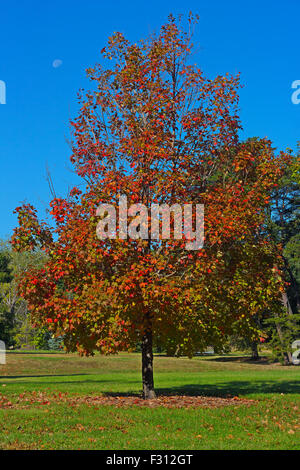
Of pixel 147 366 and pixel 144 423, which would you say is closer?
pixel 144 423

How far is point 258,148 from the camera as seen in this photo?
16406 millimetres

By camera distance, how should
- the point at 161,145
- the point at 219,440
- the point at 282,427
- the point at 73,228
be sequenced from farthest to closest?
1. the point at 161,145
2. the point at 73,228
3. the point at 282,427
4. the point at 219,440

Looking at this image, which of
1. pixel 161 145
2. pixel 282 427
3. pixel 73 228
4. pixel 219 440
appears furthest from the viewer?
pixel 161 145

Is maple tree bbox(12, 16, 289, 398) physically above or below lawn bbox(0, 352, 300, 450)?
above

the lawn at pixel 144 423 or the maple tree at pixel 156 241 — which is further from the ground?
the maple tree at pixel 156 241

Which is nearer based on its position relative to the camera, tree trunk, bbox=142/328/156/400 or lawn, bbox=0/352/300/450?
lawn, bbox=0/352/300/450

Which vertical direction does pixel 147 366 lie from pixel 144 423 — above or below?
above

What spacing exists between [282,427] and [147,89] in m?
10.8

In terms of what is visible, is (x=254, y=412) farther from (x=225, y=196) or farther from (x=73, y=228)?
(x=73, y=228)

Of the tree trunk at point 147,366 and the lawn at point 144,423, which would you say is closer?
the lawn at point 144,423

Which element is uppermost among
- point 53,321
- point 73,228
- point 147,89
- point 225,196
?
point 147,89
